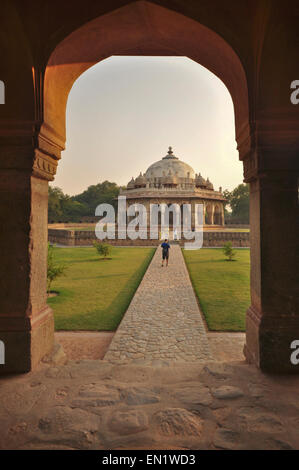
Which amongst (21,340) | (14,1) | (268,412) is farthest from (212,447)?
(14,1)

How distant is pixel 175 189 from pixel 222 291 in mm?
29173

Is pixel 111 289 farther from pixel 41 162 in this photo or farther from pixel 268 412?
pixel 268 412

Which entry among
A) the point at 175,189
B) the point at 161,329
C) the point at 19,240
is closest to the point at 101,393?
the point at 19,240

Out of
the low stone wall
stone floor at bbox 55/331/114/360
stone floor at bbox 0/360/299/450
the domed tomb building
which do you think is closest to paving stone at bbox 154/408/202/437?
stone floor at bbox 0/360/299/450

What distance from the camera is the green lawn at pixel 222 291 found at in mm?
5875

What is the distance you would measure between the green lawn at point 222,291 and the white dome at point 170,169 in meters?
31.1

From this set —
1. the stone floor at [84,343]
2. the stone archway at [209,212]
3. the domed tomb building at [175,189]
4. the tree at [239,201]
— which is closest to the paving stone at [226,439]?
the stone floor at [84,343]

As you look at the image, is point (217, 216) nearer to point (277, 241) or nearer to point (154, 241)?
point (154, 241)

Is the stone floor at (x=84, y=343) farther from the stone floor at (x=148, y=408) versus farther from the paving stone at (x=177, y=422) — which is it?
the paving stone at (x=177, y=422)

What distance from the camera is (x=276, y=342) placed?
257 cm

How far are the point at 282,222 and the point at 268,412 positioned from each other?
1.65 metres

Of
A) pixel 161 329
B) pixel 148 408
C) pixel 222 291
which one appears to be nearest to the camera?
pixel 148 408

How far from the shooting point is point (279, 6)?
8.13ft

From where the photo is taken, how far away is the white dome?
42.9 metres
